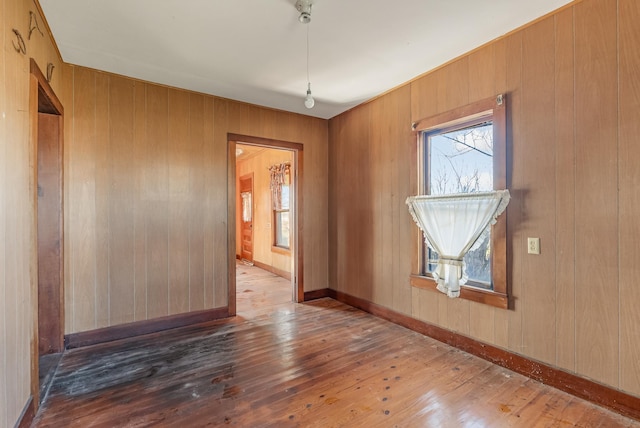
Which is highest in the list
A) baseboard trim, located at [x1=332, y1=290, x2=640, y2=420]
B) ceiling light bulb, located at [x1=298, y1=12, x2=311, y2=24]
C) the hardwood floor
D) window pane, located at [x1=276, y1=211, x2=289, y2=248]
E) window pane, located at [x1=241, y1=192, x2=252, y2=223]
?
ceiling light bulb, located at [x1=298, y1=12, x2=311, y2=24]

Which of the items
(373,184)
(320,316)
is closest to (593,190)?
(373,184)

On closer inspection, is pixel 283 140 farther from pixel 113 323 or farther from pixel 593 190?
pixel 593 190

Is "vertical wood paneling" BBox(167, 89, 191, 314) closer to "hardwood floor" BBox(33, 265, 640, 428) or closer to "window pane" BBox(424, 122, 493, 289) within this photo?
"hardwood floor" BBox(33, 265, 640, 428)

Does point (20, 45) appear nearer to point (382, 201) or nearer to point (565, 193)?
point (382, 201)

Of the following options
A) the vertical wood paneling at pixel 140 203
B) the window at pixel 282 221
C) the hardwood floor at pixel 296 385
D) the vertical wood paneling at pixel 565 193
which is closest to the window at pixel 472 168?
the vertical wood paneling at pixel 565 193

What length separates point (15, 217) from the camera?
1.63 meters

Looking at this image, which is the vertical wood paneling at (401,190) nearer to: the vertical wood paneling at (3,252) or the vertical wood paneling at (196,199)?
the vertical wood paneling at (196,199)

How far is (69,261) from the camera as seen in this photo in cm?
283

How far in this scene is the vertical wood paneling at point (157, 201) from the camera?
323 centimetres

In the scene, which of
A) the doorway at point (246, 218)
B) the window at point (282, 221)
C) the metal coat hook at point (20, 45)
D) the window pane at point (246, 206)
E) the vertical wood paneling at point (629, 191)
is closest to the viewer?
the metal coat hook at point (20, 45)

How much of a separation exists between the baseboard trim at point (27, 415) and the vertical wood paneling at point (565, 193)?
11.2 ft

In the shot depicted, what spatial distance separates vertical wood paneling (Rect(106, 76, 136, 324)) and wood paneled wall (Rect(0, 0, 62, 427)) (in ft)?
3.75

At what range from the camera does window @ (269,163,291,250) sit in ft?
19.2

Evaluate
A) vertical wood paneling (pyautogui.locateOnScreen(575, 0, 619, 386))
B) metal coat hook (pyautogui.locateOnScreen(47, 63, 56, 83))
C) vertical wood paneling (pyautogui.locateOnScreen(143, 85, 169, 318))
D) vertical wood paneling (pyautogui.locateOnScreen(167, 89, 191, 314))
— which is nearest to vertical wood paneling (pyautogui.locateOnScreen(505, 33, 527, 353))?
vertical wood paneling (pyautogui.locateOnScreen(575, 0, 619, 386))
